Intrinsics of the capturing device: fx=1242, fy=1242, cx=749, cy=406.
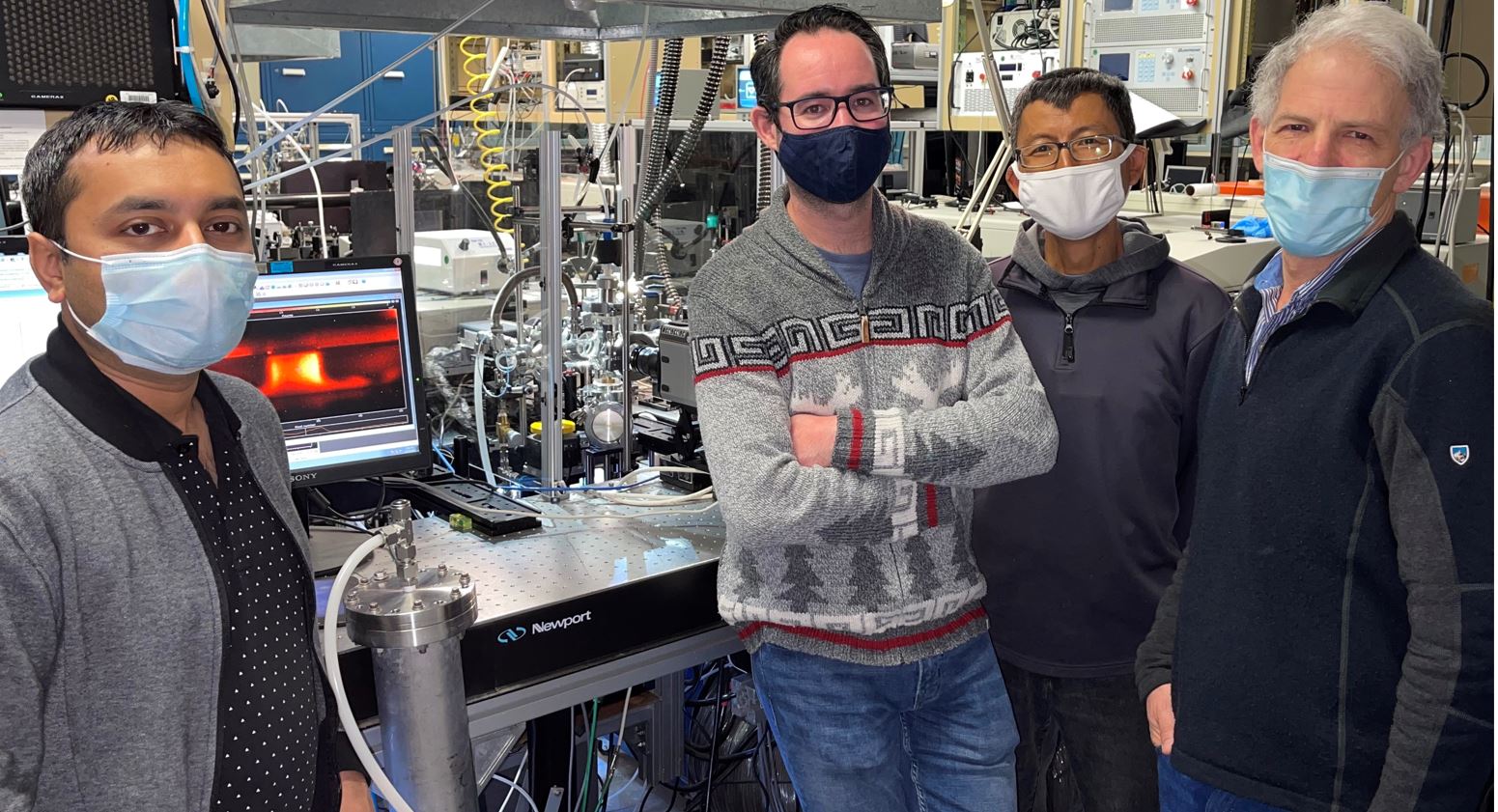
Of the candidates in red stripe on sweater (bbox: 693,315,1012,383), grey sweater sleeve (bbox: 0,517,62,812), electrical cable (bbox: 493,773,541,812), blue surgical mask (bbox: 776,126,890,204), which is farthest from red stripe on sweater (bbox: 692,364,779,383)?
electrical cable (bbox: 493,773,541,812)

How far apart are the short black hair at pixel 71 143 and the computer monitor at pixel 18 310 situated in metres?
0.62

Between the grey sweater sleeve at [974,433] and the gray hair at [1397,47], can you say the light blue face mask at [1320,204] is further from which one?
the grey sweater sleeve at [974,433]

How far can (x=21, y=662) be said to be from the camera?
905 mm

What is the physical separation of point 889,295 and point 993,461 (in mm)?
249

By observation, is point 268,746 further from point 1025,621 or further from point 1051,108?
Result: point 1051,108

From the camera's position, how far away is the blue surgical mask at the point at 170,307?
105 cm

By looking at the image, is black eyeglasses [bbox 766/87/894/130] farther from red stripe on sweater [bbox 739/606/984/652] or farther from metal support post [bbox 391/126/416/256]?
metal support post [bbox 391/126/416/256]

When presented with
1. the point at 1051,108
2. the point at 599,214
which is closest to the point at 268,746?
the point at 1051,108

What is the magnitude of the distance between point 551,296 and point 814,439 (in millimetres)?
821

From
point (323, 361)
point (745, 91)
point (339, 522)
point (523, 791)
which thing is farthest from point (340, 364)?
point (745, 91)

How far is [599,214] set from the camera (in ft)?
8.02

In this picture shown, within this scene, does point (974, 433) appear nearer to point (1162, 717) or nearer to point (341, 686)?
point (1162, 717)

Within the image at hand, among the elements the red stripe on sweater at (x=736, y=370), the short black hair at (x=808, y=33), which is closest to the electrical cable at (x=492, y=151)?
the short black hair at (x=808, y=33)

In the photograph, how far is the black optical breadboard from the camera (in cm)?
168
